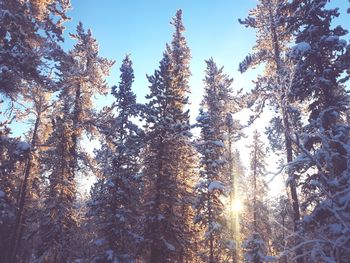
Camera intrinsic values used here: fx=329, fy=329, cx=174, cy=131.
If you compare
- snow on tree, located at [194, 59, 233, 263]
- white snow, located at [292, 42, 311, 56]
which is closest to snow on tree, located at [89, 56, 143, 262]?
snow on tree, located at [194, 59, 233, 263]

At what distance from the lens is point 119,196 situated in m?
18.5

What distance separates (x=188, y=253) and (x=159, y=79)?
10.7m

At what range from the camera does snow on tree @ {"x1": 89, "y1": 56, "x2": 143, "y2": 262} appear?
1772cm

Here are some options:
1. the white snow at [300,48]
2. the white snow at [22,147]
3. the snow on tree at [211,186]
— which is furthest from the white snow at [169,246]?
the white snow at [300,48]

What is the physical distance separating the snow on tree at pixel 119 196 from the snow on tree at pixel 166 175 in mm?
747

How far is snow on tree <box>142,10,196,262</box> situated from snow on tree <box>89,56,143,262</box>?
2.45 feet

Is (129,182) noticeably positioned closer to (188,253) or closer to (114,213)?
(114,213)

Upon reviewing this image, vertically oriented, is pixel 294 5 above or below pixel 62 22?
above

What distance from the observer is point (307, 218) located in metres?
10.4

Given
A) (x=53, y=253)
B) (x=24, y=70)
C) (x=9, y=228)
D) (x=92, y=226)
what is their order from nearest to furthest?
(x=24, y=70), (x=53, y=253), (x=92, y=226), (x=9, y=228)

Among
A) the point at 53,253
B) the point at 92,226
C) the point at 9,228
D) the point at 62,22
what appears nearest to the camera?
the point at 62,22

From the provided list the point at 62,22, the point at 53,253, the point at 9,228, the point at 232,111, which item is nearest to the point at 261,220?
the point at 232,111

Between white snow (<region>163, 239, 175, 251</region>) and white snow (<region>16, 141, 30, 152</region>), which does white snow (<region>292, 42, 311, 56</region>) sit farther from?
white snow (<region>16, 141, 30, 152</region>)

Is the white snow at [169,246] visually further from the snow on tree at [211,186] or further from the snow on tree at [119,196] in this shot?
the snow on tree at [211,186]
